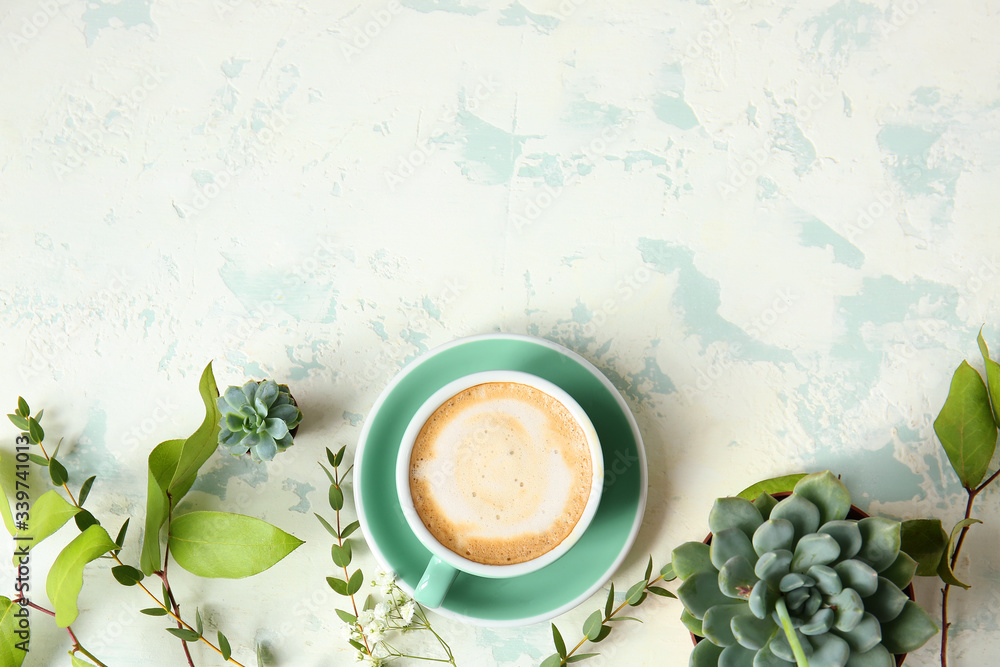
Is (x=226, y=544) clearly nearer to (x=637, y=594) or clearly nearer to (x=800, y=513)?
(x=637, y=594)

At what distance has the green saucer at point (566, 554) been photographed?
89 centimetres

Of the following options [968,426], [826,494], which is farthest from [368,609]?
[968,426]

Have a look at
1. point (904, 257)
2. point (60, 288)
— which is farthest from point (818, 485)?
point (60, 288)

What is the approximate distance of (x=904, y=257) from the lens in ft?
3.18

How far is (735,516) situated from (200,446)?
691mm

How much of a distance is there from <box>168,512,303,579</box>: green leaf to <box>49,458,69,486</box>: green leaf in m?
0.20

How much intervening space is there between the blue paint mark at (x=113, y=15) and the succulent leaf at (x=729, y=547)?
111 cm

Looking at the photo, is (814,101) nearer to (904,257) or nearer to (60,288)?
(904,257)

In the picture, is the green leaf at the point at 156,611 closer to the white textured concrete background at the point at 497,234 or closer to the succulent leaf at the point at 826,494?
the white textured concrete background at the point at 497,234

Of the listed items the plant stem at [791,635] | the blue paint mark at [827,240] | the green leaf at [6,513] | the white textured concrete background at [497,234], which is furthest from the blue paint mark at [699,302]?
the green leaf at [6,513]

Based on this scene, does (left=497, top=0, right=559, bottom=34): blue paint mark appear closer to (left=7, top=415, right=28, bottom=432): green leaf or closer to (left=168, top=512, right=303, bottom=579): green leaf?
(left=168, top=512, right=303, bottom=579): green leaf

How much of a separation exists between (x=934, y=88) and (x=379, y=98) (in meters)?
0.85

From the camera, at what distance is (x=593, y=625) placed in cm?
88

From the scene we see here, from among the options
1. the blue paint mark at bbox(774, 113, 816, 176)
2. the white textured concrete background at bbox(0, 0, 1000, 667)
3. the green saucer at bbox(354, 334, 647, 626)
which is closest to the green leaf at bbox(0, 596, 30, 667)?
the white textured concrete background at bbox(0, 0, 1000, 667)
